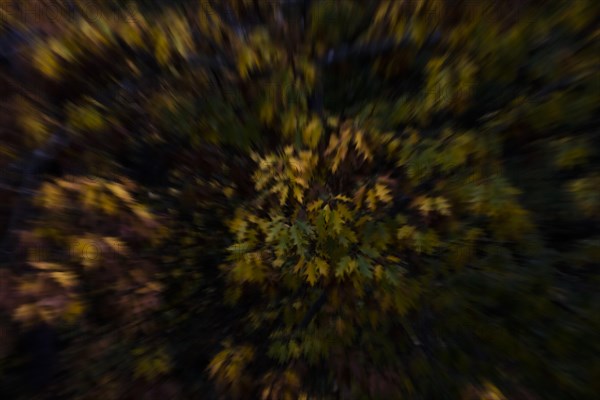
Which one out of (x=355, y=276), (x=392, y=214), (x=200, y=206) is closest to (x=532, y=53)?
(x=392, y=214)

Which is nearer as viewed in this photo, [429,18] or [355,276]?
[429,18]

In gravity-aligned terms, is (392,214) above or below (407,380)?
above

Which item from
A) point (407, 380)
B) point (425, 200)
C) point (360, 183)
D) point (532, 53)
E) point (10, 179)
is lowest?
point (407, 380)

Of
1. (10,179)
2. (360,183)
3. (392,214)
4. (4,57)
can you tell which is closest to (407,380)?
(392,214)

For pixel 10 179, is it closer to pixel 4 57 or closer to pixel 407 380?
pixel 4 57

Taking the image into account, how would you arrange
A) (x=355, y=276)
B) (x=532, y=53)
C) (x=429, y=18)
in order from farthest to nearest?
(x=355, y=276) → (x=429, y=18) → (x=532, y=53)

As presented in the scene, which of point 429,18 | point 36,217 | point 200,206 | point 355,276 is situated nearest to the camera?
point 36,217

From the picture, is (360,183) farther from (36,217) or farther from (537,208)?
(36,217)
